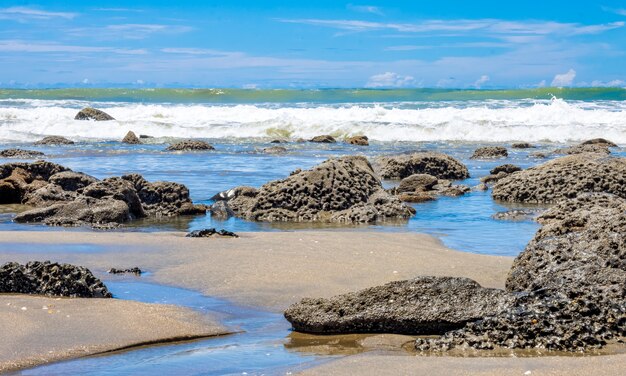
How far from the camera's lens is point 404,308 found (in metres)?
4.83

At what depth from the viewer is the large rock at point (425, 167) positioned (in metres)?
15.2

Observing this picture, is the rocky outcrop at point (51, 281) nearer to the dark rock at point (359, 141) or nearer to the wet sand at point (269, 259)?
the wet sand at point (269, 259)

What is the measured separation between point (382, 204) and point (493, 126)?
19.2 metres

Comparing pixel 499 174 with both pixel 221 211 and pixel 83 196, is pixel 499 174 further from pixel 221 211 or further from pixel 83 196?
pixel 83 196

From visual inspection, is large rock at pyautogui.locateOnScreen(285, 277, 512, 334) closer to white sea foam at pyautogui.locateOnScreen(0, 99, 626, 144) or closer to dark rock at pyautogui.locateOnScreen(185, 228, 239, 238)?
dark rock at pyautogui.locateOnScreen(185, 228, 239, 238)

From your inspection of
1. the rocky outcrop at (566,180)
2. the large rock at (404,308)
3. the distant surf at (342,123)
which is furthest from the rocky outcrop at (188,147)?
the large rock at (404,308)

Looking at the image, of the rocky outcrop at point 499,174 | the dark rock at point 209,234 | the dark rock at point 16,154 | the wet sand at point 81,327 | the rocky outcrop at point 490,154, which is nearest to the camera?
the wet sand at point 81,327

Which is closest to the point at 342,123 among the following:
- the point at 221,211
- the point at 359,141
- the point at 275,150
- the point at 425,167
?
the point at 359,141

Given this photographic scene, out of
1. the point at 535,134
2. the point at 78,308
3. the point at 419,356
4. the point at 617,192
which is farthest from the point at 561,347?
the point at 535,134

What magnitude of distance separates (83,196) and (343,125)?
21185 millimetres

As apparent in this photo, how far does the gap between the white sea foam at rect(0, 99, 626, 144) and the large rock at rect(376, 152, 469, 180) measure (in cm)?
1233

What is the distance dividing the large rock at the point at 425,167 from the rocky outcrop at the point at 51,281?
1005 cm

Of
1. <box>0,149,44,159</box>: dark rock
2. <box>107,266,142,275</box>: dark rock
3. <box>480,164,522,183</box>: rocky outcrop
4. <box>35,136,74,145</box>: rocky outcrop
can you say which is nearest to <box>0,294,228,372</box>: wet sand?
<box>107,266,142,275</box>: dark rock

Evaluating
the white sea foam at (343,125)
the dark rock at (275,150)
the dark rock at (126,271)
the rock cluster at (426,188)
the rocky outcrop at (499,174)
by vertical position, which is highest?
the white sea foam at (343,125)
